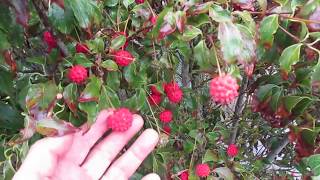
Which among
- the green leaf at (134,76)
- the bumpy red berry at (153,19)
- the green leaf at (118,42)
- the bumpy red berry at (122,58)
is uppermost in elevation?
the bumpy red berry at (153,19)

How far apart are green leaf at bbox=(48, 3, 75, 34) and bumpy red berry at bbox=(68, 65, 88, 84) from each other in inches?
3.2

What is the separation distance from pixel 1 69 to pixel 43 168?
13.2 inches

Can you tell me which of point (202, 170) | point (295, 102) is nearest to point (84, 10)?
point (295, 102)

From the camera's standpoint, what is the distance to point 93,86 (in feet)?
3.11

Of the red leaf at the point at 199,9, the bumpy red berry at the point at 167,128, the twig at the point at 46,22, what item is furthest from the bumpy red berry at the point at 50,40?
the bumpy red berry at the point at 167,128

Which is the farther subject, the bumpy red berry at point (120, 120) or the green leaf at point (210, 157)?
the green leaf at point (210, 157)

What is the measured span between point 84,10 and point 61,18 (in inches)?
3.5

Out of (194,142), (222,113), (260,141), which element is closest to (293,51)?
(194,142)

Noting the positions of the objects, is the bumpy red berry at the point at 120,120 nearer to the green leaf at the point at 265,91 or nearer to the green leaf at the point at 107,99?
the green leaf at the point at 107,99

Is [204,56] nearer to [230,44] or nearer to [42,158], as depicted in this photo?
[230,44]

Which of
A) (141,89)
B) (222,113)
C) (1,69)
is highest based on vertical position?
(1,69)

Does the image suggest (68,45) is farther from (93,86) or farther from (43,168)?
(43,168)

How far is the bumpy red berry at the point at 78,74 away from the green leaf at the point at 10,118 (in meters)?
0.22

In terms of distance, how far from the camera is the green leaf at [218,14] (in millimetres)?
836
